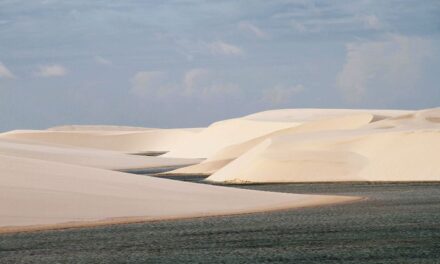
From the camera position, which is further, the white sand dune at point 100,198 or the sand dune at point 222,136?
the sand dune at point 222,136

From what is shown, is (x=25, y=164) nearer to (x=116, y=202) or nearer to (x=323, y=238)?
(x=116, y=202)

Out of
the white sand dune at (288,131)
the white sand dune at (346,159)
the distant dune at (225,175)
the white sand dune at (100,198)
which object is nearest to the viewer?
the white sand dune at (100,198)

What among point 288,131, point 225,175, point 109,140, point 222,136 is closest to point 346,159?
point 225,175

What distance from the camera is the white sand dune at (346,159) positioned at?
182 feet

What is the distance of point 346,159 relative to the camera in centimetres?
5859

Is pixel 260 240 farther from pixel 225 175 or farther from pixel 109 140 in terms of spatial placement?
pixel 109 140

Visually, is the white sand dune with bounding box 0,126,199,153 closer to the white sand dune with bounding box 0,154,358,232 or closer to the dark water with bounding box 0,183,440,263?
the white sand dune with bounding box 0,154,358,232

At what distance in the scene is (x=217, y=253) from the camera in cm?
2130

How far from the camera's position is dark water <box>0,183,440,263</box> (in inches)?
810

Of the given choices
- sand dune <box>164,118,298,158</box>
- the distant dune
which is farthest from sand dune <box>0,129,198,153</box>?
the distant dune

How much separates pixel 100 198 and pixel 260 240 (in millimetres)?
12605

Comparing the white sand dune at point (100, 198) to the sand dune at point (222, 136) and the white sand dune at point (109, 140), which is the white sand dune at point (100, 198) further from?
the white sand dune at point (109, 140)

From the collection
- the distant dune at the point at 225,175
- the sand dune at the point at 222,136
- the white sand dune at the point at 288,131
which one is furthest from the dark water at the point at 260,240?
the sand dune at the point at 222,136

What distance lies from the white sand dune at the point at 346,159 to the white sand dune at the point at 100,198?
1507 cm
